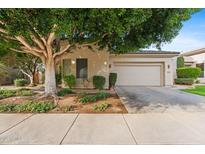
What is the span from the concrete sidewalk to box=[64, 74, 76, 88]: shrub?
9634mm

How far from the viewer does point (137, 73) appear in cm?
2325

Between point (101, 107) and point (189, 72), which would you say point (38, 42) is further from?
point (189, 72)

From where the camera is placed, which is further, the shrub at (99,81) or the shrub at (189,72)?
the shrub at (189,72)

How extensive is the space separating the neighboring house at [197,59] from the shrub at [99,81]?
1513cm

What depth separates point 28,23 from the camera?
8.97 metres

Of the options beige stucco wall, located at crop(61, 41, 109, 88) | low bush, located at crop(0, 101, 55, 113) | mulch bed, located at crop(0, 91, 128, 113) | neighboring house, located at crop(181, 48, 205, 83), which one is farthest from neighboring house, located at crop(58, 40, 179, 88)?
low bush, located at crop(0, 101, 55, 113)

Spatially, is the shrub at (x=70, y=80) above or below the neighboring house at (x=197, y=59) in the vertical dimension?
below

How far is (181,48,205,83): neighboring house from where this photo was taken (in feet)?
96.2

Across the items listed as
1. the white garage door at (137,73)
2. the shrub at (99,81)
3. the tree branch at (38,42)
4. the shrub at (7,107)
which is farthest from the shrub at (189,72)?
the shrub at (7,107)

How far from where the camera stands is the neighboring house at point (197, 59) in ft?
96.2

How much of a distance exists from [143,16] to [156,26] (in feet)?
9.00

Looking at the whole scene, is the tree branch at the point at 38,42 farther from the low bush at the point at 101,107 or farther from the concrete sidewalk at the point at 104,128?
the low bush at the point at 101,107

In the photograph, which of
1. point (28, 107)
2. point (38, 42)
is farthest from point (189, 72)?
point (28, 107)
